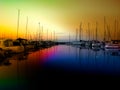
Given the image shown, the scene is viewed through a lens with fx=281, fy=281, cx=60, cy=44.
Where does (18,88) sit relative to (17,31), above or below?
below

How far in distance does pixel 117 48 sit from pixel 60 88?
76.7ft

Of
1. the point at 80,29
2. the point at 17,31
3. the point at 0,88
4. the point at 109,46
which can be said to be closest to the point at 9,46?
the point at 17,31

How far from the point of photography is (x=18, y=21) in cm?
2739

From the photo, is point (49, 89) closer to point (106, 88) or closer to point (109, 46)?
point (106, 88)

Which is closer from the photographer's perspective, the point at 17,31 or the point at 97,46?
the point at 17,31

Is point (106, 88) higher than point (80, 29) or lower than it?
lower

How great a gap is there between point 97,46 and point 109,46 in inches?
379

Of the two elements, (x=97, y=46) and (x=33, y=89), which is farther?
(x=97, y=46)

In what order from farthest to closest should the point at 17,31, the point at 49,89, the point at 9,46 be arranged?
1. the point at 17,31
2. the point at 9,46
3. the point at 49,89

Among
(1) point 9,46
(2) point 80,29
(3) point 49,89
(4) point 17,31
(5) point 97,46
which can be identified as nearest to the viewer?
(3) point 49,89

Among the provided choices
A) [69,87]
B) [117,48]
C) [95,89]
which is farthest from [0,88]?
[117,48]

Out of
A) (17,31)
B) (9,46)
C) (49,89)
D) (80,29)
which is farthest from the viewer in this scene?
(80,29)

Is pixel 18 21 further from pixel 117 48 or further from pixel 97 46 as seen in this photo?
pixel 97 46

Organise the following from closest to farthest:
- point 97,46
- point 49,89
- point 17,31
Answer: point 49,89 → point 17,31 → point 97,46
